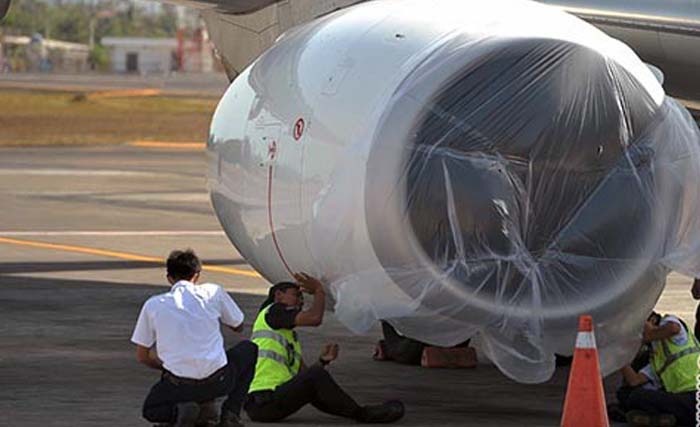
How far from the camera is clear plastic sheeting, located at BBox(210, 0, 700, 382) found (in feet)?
39.4

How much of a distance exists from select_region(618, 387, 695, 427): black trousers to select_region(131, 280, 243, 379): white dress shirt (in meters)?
2.82

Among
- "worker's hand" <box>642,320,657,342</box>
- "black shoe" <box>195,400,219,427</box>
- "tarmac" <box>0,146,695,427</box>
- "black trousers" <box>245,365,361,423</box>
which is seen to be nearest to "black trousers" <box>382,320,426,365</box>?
"tarmac" <box>0,146,695,427</box>

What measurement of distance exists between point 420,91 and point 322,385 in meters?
→ 1.92

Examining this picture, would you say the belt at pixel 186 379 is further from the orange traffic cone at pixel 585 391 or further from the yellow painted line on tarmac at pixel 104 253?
the yellow painted line on tarmac at pixel 104 253

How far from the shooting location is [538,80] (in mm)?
12406

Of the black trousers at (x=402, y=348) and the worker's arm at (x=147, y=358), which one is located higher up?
the worker's arm at (x=147, y=358)

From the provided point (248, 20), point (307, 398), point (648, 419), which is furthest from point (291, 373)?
point (248, 20)

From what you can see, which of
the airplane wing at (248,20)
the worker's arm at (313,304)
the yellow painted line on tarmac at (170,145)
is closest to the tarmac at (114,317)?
the worker's arm at (313,304)

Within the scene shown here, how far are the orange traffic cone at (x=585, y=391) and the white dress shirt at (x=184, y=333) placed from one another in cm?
203

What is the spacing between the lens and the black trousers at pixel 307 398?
12172mm

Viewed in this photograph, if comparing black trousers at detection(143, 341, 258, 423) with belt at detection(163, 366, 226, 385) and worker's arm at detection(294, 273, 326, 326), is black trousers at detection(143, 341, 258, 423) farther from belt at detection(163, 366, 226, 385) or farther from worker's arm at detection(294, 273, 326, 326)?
worker's arm at detection(294, 273, 326, 326)

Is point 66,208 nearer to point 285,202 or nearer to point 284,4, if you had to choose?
point 284,4

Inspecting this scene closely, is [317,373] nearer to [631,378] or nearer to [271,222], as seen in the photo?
[271,222]

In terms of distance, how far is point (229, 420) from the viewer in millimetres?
11422
